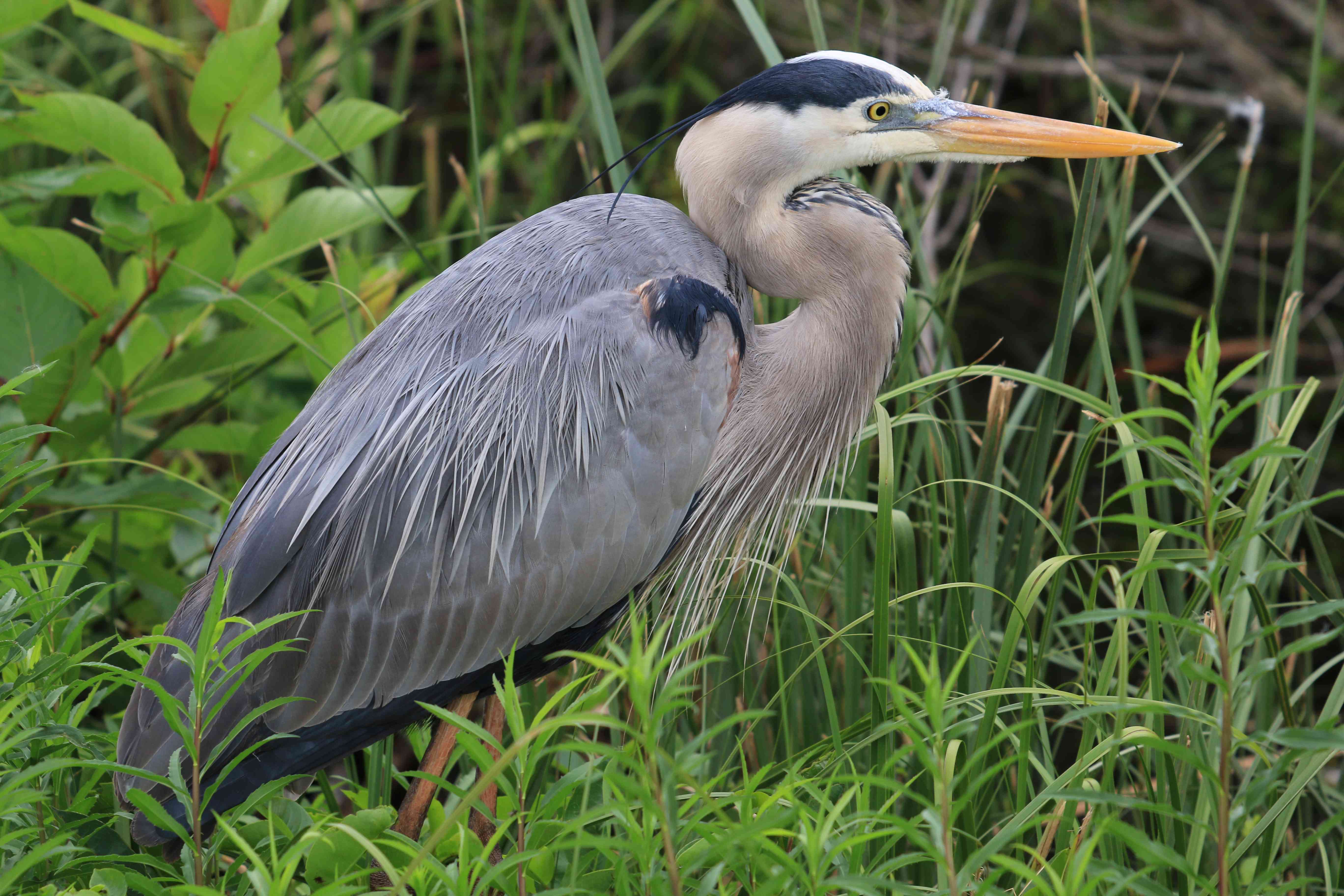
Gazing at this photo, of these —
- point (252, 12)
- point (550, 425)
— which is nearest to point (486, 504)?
point (550, 425)

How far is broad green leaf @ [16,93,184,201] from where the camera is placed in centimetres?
244

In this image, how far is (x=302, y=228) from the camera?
2758 mm

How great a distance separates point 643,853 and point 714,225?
135 cm

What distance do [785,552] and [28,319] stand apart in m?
1.67

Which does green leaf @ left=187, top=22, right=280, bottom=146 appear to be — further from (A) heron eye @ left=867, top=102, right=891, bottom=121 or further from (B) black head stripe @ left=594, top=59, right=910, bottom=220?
(A) heron eye @ left=867, top=102, right=891, bottom=121

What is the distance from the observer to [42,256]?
248 centimetres

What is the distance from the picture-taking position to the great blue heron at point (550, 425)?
205 cm

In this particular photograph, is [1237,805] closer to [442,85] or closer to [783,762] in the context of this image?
[783,762]

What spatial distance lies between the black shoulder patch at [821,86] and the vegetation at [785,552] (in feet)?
1.06

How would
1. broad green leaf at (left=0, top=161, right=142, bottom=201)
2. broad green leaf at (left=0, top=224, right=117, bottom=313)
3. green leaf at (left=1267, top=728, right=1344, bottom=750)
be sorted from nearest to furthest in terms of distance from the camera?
green leaf at (left=1267, top=728, right=1344, bottom=750) < broad green leaf at (left=0, top=224, right=117, bottom=313) < broad green leaf at (left=0, top=161, right=142, bottom=201)

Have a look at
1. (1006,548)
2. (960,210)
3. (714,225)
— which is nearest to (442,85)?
(960,210)

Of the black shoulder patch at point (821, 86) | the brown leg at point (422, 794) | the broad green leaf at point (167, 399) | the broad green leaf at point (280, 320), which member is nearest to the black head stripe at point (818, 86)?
the black shoulder patch at point (821, 86)

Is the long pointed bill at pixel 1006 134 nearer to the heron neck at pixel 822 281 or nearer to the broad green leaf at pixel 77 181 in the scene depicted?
the heron neck at pixel 822 281

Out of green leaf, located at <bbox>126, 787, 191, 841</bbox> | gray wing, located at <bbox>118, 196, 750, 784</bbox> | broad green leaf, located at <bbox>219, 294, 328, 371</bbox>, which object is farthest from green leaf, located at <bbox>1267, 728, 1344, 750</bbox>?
broad green leaf, located at <bbox>219, 294, 328, 371</bbox>
